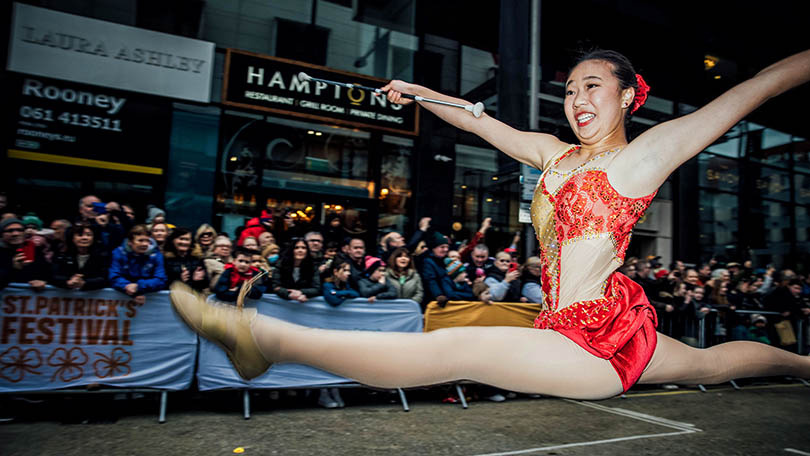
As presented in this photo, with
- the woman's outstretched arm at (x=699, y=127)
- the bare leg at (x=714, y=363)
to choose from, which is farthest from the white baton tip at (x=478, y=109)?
the bare leg at (x=714, y=363)

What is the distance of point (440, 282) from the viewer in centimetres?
Answer: 686

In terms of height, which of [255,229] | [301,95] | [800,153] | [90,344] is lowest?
[90,344]

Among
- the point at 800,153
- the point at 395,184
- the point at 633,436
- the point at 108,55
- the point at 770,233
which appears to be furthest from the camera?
the point at 800,153

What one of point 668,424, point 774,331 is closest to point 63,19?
point 668,424

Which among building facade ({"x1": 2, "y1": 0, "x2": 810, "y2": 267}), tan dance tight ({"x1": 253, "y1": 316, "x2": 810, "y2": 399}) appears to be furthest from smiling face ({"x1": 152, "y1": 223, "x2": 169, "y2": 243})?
tan dance tight ({"x1": 253, "y1": 316, "x2": 810, "y2": 399})

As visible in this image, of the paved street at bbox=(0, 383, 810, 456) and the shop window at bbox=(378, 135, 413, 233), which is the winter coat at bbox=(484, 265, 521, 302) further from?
the shop window at bbox=(378, 135, 413, 233)

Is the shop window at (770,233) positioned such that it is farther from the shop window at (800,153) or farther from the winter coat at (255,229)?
the winter coat at (255,229)

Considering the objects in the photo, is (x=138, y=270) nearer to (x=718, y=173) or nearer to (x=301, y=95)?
(x=301, y=95)

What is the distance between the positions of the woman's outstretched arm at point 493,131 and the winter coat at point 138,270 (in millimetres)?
4270

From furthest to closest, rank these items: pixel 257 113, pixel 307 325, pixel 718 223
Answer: pixel 718 223, pixel 257 113, pixel 307 325

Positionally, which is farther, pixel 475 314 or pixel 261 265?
pixel 475 314

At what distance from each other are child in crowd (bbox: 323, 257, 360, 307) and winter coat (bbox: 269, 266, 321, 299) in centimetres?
11

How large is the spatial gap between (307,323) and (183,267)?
1568mm

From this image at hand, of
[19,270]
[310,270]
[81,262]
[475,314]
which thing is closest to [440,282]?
[475,314]
